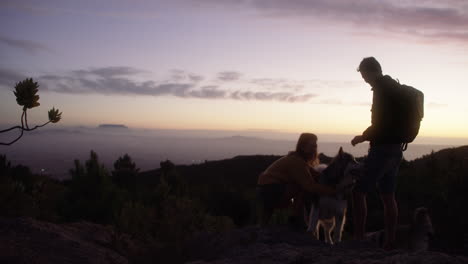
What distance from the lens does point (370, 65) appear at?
547cm

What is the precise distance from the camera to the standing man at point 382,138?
5.32 metres

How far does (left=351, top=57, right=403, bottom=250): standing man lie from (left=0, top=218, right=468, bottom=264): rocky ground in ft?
3.48

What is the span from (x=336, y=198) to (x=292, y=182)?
688mm

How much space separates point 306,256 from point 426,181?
700 cm

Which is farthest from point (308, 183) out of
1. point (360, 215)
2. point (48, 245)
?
point (48, 245)

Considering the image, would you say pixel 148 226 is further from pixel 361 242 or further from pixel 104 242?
pixel 361 242

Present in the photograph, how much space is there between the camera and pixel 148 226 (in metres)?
5.64

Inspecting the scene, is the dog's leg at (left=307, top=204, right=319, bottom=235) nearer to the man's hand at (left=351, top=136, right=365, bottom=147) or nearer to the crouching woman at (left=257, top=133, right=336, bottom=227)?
the crouching woman at (left=257, top=133, right=336, bottom=227)

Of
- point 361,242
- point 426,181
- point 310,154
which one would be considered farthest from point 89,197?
point 426,181

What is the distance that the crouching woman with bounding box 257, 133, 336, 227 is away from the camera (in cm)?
620

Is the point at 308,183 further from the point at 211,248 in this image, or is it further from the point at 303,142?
the point at 211,248

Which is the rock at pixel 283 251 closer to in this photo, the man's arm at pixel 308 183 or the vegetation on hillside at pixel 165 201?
the vegetation on hillside at pixel 165 201

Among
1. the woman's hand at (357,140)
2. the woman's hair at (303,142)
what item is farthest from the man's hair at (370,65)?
the woman's hair at (303,142)

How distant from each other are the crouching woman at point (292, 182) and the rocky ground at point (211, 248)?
50.2 inches
